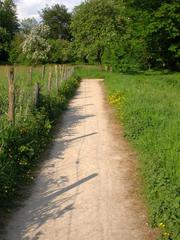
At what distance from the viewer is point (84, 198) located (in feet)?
23.9

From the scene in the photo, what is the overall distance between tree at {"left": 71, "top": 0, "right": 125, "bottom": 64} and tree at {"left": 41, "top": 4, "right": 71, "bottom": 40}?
35547 mm

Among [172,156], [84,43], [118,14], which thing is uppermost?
[118,14]

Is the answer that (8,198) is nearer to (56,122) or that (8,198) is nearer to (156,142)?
(156,142)

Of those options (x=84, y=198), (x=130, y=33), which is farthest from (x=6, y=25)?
(x=84, y=198)

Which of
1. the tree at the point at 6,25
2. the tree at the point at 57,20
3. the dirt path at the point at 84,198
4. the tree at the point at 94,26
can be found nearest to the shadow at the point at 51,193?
the dirt path at the point at 84,198

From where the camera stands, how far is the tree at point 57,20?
91.1 m

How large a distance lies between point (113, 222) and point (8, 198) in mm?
1820

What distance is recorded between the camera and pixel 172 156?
27.0 ft

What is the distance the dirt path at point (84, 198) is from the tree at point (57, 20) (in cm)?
8152

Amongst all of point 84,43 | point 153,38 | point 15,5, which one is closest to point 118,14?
point 84,43

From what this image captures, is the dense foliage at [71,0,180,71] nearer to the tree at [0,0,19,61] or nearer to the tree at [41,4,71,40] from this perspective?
the tree at [0,0,19,61]

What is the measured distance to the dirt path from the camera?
6.10 meters

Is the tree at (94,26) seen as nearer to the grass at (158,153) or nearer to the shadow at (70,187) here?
the grass at (158,153)

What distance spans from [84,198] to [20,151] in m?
2.19
